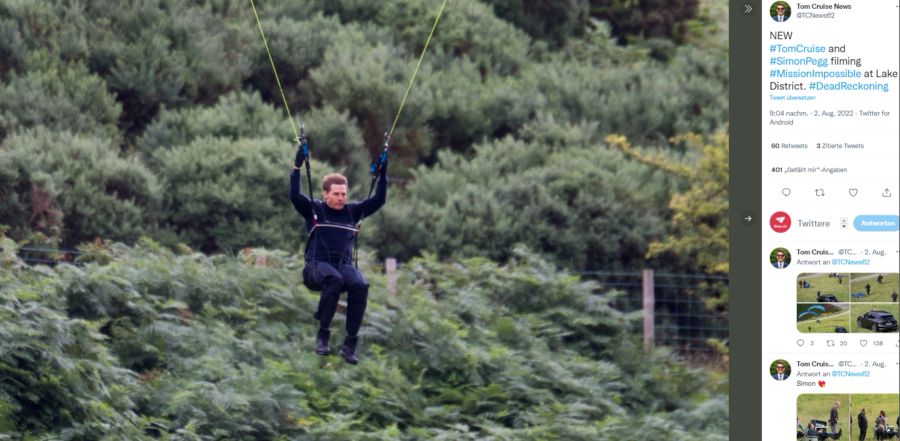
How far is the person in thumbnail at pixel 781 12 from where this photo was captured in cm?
748

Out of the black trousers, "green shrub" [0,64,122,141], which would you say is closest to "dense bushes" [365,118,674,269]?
"green shrub" [0,64,122,141]

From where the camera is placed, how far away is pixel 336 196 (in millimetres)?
8367

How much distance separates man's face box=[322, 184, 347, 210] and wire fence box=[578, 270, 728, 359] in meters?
10.6

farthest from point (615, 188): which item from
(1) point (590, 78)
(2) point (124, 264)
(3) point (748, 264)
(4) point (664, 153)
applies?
(3) point (748, 264)

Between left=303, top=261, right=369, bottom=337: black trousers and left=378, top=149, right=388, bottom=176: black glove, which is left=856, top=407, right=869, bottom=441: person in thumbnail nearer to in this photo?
left=378, top=149, right=388, bottom=176: black glove

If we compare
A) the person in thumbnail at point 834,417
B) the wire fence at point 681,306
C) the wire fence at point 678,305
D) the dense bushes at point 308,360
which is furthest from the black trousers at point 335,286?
the wire fence at point 681,306

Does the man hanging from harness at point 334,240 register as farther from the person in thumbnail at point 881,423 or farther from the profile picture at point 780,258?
the person in thumbnail at point 881,423

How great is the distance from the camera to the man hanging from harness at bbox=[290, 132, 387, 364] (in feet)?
27.6

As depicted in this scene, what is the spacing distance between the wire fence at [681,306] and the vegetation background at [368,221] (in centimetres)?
32

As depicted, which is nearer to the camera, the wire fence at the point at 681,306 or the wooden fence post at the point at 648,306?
the wooden fence post at the point at 648,306

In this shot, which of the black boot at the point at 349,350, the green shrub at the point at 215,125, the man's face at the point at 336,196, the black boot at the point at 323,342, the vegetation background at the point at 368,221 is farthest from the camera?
the green shrub at the point at 215,125

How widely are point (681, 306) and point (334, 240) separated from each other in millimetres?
11796

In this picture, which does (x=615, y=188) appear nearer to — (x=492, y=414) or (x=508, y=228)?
(x=508, y=228)

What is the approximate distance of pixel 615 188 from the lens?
2108 centimetres
